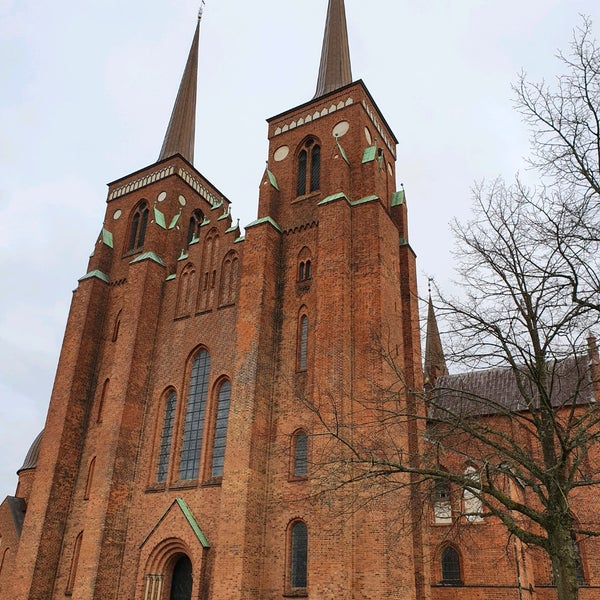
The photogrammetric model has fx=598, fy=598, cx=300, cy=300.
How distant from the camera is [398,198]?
2397 cm

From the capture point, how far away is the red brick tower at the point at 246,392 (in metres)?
16.6

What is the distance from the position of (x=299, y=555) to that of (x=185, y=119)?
2368cm

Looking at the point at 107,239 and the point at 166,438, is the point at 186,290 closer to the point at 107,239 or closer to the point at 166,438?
the point at 166,438

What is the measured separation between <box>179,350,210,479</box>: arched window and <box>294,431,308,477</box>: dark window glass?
385 cm

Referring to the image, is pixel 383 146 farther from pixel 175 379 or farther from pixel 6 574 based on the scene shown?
pixel 6 574

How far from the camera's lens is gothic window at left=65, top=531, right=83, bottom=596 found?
793 inches

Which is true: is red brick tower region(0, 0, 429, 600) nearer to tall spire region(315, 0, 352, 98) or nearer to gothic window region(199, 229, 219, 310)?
gothic window region(199, 229, 219, 310)

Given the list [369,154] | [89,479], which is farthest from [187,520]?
[369,154]

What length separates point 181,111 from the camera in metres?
32.7

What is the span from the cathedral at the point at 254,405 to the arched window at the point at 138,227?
349mm

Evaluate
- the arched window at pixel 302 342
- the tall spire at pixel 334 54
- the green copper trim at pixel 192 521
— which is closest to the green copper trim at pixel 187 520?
the green copper trim at pixel 192 521

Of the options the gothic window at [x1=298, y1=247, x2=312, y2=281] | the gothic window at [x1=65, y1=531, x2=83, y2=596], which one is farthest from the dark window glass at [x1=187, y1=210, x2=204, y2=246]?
the gothic window at [x1=65, y1=531, x2=83, y2=596]

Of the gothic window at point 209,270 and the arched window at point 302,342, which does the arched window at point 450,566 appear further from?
the gothic window at point 209,270

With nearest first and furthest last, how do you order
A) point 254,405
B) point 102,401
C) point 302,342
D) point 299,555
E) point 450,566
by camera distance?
point 299,555, point 254,405, point 302,342, point 450,566, point 102,401
